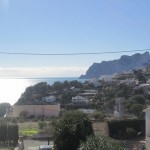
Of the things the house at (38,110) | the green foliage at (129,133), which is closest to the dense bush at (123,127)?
the green foliage at (129,133)

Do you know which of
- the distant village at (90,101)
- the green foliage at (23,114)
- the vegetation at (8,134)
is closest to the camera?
the vegetation at (8,134)

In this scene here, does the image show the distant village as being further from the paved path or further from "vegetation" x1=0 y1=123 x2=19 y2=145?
"vegetation" x1=0 y1=123 x2=19 y2=145

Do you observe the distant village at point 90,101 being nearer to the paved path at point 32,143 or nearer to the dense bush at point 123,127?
the dense bush at point 123,127

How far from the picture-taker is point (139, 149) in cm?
2598

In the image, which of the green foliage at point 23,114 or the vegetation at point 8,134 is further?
the green foliage at point 23,114

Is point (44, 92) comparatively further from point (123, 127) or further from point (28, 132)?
point (123, 127)

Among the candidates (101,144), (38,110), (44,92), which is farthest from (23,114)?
(101,144)

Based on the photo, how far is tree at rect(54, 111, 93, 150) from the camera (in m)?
20.2

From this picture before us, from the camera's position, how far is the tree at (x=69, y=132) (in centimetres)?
2020

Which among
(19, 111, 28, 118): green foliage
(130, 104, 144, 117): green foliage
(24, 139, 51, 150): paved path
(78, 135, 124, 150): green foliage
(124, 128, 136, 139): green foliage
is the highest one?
(78, 135, 124, 150): green foliage

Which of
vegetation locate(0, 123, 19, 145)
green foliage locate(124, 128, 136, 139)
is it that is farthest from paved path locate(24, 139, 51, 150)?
green foliage locate(124, 128, 136, 139)

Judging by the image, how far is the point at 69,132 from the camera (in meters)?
20.2

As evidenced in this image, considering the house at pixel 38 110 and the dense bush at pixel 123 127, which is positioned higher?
the house at pixel 38 110

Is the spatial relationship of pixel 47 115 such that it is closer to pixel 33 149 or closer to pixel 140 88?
pixel 33 149
